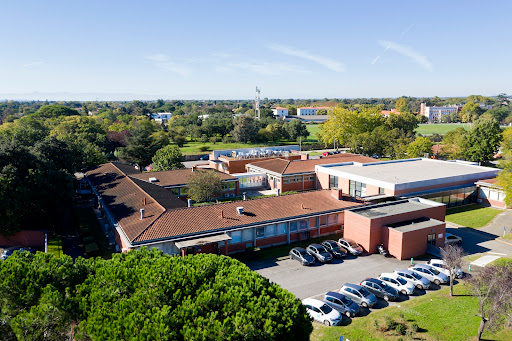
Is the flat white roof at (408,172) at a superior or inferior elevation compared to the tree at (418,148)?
inferior

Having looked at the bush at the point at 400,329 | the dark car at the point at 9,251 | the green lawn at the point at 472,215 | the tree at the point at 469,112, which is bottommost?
the dark car at the point at 9,251

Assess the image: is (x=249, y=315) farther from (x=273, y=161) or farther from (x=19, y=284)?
(x=273, y=161)

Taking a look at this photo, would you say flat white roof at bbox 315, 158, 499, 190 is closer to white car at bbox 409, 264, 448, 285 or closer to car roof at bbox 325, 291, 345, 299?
white car at bbox 409, 264, 448, 285

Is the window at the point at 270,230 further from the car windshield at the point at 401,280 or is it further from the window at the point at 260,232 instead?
the car windshield at the point at 401,280

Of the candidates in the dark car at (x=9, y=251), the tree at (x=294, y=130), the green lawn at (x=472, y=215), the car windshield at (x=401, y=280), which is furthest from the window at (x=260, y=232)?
the tree at (x=294, y=130)

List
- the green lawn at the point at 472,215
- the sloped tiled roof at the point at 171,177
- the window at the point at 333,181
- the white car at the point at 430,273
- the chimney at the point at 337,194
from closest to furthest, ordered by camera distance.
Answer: the white car at the point at 430,273 → the chimney at the point at 337,194 → the green lawn at the point at 472,215 → the sloped tiled roof at the point at 171,177 → the window at the point at 333,181

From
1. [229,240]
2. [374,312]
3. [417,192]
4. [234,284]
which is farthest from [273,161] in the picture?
[234,284]
